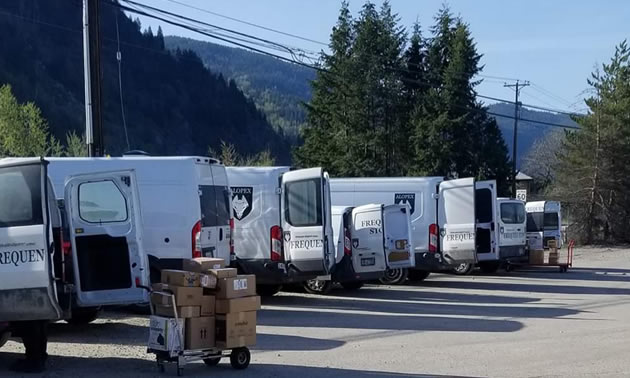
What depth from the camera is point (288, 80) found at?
199 metres

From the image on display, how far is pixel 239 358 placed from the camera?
9695mm

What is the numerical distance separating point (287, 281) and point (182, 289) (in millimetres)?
7571

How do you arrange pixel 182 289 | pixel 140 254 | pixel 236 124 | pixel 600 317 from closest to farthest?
pixel 182 289 → pixel 140 254 → pixel 600 317 → pixel 236 124

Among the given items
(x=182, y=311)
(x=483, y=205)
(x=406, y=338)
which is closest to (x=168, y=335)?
(x=182, y=311)

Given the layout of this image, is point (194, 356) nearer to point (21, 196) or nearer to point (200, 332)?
point (200, 332)

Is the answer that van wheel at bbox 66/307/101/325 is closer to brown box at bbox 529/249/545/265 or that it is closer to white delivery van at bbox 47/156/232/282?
white delivery van at bbox 47/156/232/282

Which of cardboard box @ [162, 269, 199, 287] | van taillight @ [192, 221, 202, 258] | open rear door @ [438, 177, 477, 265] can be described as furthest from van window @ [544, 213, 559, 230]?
cardboard box @ [162, 269, 199, 287]

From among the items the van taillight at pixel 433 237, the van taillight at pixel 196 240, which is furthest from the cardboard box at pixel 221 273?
the van taillight at pixel 433 237

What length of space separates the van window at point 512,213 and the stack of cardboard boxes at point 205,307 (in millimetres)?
17274

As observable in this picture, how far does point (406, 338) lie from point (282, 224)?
16.0 feet

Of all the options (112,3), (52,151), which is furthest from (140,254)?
(52,151)

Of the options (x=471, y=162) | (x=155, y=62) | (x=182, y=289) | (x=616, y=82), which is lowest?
(x=182, y=289)

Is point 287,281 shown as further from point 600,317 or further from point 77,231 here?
point 77,231

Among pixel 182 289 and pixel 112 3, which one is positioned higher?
pixel 112 3
